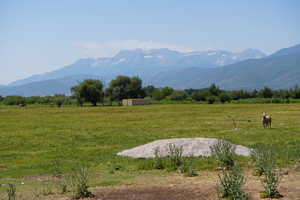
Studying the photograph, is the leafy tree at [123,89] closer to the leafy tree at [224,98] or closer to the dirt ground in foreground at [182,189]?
the leafy tree at [224,98]

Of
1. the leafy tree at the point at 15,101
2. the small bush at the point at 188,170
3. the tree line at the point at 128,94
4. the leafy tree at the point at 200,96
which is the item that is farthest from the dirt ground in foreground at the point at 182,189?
the leafy tree at the point at 15,101

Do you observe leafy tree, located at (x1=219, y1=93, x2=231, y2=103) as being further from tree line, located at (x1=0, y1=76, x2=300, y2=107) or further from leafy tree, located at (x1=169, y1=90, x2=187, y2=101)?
leafy tree, located at (x1=169, y1=90, x2=187, y2=101)

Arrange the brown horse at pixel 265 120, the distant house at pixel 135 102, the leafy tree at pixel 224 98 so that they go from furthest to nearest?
the leafy tree at pixel 224 98, the distant house at pixel 135 102, the brown horse at pixel 265 120

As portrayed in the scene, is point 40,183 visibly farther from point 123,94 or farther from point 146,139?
point 123,94

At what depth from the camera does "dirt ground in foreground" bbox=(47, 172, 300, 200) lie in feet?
36.1

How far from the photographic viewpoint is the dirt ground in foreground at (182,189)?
11.0 m

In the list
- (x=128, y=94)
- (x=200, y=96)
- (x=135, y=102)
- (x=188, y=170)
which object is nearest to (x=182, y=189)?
(x=188, y=170)

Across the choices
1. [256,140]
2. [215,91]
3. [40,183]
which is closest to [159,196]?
[40,183]

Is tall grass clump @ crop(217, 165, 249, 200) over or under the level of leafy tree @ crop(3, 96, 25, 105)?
under

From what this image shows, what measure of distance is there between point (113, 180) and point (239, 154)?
6.49m

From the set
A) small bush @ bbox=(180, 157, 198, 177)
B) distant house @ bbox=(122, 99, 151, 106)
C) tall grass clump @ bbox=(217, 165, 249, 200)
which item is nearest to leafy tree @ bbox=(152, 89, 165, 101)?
distant house @ bbox=(122, 99, 151, 106)

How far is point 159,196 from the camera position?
1112cm

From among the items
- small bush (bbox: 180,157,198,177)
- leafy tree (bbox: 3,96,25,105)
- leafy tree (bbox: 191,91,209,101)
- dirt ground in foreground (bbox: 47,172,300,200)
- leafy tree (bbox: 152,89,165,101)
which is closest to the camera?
dirt ground in foreground (bbox: 47,172,300,200)

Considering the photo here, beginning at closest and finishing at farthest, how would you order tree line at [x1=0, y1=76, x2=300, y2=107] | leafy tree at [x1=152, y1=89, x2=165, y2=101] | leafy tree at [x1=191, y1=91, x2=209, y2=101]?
1. tree line at [x1=0, y1=76, x2=300, y2=107]
2. leafy tree at [x1=191, y1=91, x2=209, y2=101]
3. leafy tree at [x1=152, y1=89, x2=165, y2=101]
